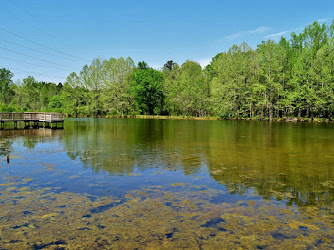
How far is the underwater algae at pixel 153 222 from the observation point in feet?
19.2

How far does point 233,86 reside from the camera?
7694cm

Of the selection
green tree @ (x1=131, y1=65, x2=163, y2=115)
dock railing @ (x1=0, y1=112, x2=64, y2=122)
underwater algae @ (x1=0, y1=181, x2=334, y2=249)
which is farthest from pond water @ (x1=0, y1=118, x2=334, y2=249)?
green tree @ (x1=131, y1=65, x2=163, y2=115)

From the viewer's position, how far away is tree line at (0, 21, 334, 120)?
7000 cm

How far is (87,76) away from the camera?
108 m

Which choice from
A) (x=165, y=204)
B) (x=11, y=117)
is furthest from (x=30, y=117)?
(x=165, y=204)

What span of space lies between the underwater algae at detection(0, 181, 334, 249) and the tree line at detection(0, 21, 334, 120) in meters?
69.1

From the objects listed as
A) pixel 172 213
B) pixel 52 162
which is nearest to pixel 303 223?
pixel 172 213

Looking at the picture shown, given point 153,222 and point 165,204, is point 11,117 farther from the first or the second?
point 153,222

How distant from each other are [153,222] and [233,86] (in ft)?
244

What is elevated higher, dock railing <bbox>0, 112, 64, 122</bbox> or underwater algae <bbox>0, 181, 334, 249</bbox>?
dock railing <bbox>0, 112, 64, 122</bbox>

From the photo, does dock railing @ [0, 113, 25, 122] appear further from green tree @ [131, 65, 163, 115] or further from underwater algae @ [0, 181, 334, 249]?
green tree @ [131, 65, 163, 115]

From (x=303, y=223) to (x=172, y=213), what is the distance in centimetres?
359

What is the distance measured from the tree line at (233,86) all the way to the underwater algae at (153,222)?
69.1 meters

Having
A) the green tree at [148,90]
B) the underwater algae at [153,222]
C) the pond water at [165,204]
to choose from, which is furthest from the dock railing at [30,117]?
the green tree at [148,90]
